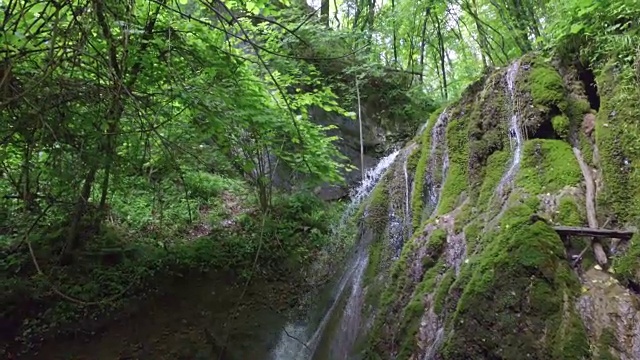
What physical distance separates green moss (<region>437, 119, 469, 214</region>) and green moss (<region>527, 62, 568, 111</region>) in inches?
36.0

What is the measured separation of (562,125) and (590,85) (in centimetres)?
55

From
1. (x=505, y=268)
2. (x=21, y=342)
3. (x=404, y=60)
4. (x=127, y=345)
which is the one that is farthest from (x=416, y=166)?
(x=404, y=60)

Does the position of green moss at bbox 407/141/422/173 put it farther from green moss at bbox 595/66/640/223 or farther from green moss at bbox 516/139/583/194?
green moss at bbox 595/66/640/223

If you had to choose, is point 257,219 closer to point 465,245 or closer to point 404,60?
point 465,245

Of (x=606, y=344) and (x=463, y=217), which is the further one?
(x=463, y=217)

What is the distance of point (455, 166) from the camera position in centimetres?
510

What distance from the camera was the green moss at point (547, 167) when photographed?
3.86m

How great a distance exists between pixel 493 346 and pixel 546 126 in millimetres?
2322

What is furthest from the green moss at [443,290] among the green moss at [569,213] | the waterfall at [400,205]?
the waterfall at [400,205]

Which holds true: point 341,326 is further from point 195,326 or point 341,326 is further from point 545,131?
point 545,131

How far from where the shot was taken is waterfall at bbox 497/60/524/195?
431 cm

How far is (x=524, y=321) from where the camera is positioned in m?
3.00

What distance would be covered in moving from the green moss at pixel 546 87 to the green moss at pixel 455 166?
91 cm

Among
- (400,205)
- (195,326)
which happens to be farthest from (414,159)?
(195,326)
